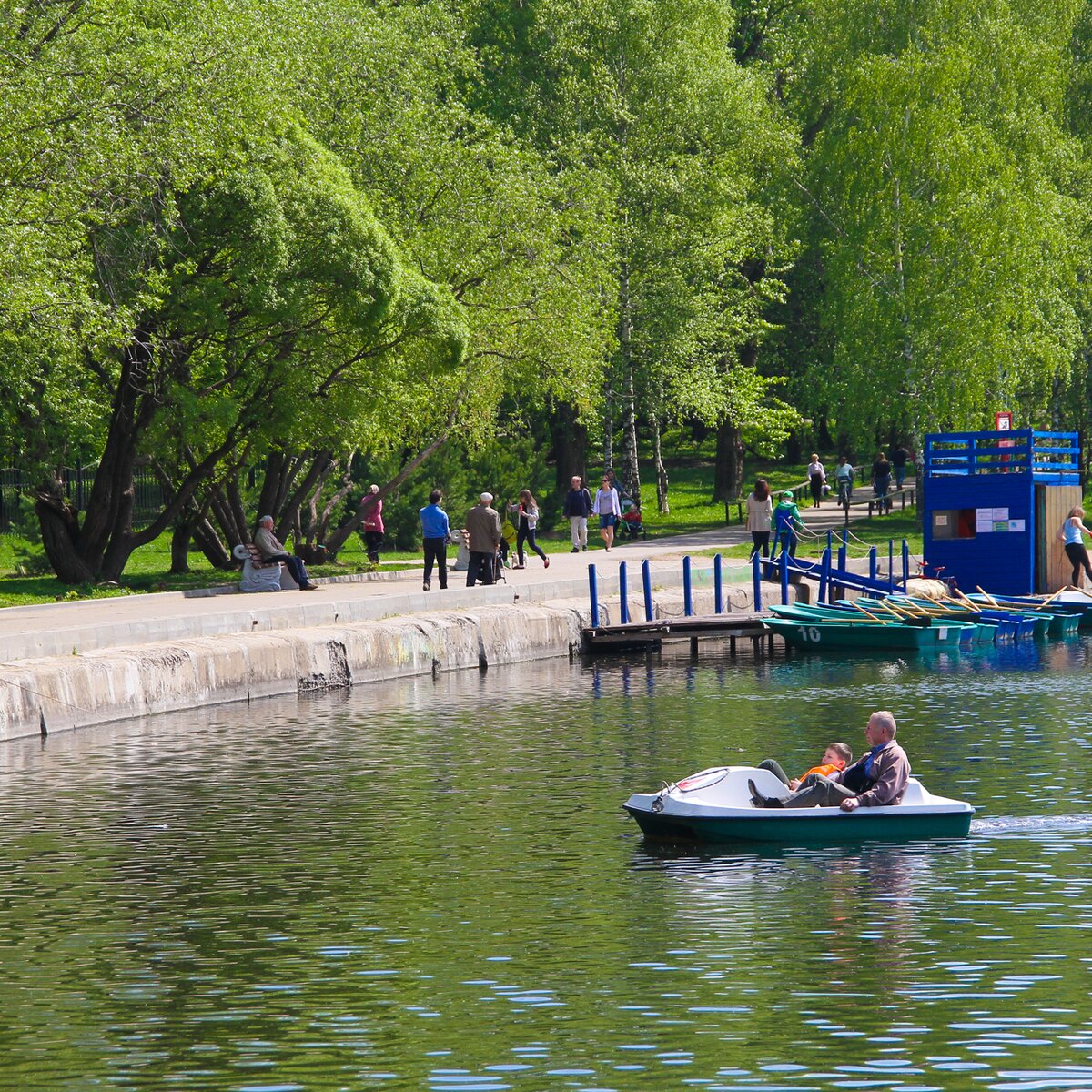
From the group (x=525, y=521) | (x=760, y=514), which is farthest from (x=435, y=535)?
(x=760, y=514)

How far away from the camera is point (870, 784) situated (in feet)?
49.8

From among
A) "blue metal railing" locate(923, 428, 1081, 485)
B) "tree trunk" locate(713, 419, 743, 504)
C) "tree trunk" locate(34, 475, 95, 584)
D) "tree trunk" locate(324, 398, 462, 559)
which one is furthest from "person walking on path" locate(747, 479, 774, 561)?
"tree trunk" locate(713, 419, 743, 504)

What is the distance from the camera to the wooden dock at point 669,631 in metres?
32.4

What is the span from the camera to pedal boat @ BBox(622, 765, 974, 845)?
14953 mm

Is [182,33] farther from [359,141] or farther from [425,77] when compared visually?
[425,77]

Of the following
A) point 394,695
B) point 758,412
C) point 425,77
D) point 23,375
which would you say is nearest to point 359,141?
point 425,77

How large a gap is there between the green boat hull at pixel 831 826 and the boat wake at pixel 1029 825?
0.40 meters

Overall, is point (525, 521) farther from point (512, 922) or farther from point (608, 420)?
point (512, 922)

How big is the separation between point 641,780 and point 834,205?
3831cm

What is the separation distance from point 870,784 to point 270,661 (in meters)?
12.4

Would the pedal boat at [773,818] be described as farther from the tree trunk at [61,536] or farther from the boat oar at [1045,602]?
the boat oar at [1045,602]

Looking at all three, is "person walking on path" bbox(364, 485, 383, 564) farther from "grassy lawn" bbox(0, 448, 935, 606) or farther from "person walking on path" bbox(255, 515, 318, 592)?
"person walking on path" bbox(255, 515, 318, 592)

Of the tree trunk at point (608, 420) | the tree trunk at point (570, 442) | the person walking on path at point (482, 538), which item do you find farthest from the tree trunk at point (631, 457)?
the person walking on path at point (482, 538)

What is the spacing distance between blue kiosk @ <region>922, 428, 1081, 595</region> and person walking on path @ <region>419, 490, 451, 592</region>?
36.1ft
